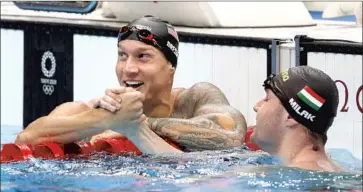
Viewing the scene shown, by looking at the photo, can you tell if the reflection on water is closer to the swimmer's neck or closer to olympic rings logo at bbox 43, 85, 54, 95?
the swimmer's neck

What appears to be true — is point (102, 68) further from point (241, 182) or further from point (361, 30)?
point (241, 182)

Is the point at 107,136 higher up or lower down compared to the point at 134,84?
lower down

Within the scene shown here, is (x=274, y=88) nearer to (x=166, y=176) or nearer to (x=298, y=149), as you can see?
(x=298, y=149)

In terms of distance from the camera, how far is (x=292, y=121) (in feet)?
13.1

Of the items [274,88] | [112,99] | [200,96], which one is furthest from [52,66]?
[274,88]

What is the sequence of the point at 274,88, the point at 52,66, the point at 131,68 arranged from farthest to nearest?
the point at 52,66
the point at 131,68
the point at 274,88

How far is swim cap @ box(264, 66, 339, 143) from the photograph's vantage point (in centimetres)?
398

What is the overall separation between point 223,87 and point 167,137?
5.63ft

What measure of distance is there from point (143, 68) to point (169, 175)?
90cm

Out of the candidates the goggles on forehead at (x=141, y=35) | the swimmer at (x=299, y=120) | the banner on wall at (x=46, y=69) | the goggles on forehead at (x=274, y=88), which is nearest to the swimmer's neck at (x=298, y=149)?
the swimmer at (x=299, y=120)

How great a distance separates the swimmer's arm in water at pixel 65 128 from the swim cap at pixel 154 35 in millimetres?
447

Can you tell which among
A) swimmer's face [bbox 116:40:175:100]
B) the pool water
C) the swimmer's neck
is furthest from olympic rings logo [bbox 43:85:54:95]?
the swimmer's neck

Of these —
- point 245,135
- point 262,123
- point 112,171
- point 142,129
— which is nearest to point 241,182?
point 262,123

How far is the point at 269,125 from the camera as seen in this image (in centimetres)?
396
